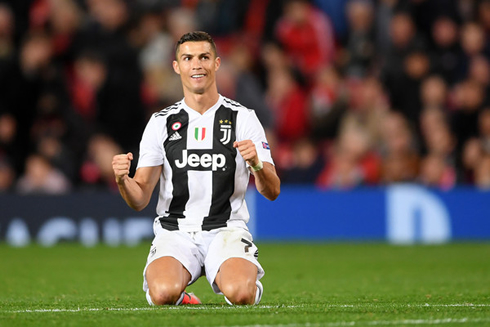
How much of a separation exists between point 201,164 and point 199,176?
0.08 meters

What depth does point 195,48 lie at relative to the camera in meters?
5.96

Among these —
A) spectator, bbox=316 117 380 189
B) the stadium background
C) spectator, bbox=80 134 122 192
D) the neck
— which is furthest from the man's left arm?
spectator, bbox=80 134 122 192

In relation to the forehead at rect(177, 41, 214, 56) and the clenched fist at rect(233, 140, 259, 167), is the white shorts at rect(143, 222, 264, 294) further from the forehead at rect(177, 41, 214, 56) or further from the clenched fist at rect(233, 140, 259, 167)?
the forehead at rect(177, 41, 214, 56)

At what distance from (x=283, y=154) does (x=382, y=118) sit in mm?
1703

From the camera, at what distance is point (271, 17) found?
51.4ft

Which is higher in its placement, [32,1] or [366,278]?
[32,1]

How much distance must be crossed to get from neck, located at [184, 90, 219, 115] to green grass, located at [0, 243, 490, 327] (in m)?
1.35

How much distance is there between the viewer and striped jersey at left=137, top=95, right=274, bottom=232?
599cm

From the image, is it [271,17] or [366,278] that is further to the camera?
[271,17]

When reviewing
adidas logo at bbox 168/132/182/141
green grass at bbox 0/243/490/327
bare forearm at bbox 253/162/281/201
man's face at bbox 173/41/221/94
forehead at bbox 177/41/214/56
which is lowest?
green grass at bbox 0/243/490/327

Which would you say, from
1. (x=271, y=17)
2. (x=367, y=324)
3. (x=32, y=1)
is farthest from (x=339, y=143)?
(x=367, y=324)

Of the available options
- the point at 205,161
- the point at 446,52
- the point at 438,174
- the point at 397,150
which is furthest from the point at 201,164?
the point at 446,52

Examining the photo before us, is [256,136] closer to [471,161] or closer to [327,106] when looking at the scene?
[471,161]

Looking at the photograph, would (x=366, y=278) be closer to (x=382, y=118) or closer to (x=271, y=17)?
(x=382, y=118)
